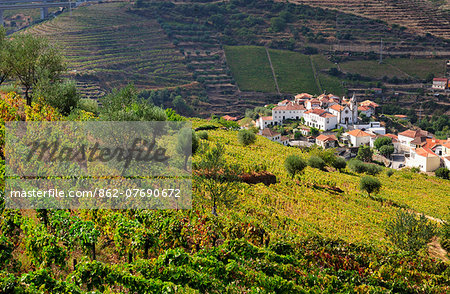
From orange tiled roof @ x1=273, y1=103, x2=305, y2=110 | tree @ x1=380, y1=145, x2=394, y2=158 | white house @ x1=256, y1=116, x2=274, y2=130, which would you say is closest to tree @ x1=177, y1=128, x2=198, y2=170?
tree @ x1=380, y1=145, x2=394, y2=158

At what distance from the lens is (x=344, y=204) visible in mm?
27141

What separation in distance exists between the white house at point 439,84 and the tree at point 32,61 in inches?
4317

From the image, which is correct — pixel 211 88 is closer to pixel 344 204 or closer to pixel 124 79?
pixel 124 79

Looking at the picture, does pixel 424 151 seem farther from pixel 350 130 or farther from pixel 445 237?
pixel 445 237

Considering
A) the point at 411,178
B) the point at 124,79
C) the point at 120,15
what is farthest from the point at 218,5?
the point at 411,178

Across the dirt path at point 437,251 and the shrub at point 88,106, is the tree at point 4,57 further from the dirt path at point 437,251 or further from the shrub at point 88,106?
the dirt path at point 437,251

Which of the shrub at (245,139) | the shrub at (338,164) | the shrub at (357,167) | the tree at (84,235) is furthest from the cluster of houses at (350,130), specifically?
the tree at (84,235)

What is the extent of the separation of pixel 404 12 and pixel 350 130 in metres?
100

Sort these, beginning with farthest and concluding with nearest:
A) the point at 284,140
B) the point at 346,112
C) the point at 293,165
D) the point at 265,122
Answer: the point at 346,112 → the point at 265,122 → the point at 284,140 → the point at 293,165

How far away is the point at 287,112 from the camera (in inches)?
3297

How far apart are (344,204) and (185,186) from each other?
1412 centimetres

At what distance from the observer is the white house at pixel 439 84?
10613 centimetres

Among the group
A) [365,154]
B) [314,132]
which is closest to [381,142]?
[365,154]

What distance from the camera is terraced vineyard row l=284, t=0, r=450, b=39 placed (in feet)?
457
